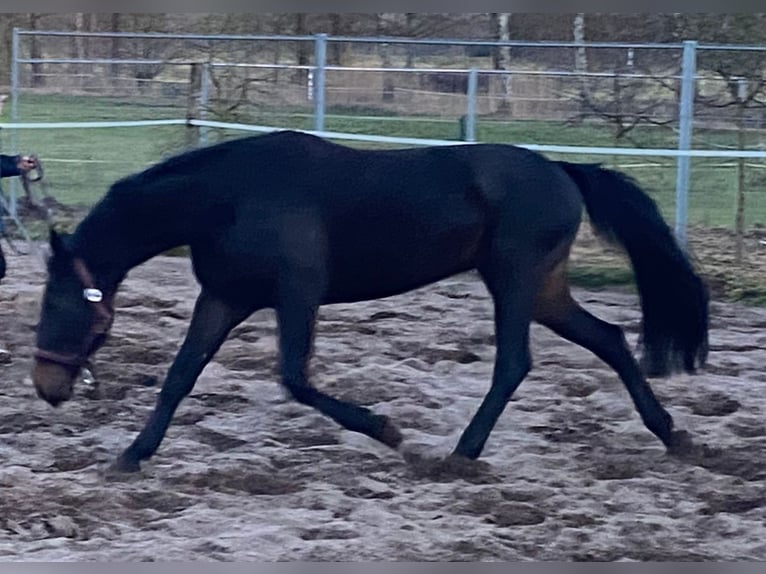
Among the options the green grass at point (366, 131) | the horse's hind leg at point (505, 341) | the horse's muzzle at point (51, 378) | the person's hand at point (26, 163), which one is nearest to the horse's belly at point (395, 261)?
the horse's hind leg at point (505, 341)

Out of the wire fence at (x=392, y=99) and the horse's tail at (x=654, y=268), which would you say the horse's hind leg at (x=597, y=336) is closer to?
the horse's tail at (x=654, y=268)

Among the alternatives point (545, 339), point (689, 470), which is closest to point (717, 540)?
point (689, 470)

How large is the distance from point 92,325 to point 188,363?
13.9 inches

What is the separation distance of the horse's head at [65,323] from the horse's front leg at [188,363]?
0.94 ft

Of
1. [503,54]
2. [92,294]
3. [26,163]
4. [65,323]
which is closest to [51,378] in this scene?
[65,323]

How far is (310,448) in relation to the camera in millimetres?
4789

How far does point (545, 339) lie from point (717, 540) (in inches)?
109

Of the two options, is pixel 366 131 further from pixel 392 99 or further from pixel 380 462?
pixel 380 462

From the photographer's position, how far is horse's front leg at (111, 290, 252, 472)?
4438 mm

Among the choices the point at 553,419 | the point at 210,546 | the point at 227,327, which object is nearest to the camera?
the point at 210,546

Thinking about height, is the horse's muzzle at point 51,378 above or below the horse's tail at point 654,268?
below

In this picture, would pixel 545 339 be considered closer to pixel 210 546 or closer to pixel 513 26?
pixel 210 546

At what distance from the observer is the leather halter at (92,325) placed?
4.33 metres

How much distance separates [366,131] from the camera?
10.9 meters
